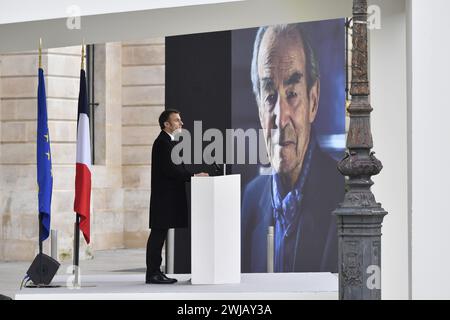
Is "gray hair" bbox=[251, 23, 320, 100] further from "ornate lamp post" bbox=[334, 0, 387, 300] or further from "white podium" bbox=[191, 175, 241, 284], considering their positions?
"ornate lamp post" bbox=[334, 0, 387, 300]

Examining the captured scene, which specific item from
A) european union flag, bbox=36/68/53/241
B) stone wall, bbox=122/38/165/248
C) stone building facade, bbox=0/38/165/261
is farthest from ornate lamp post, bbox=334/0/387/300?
stone wall, bbox=122/38/165/248

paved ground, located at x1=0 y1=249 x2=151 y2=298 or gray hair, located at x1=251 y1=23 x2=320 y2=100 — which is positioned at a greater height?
gray hair, located at x1=251 y1=23 x2=320 y2=100

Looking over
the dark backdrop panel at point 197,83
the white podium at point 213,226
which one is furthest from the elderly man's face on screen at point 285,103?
the white podium at point 213,226

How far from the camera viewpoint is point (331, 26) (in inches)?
778

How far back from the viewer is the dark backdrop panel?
61.3 ft

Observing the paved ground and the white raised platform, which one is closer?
the white raised platform

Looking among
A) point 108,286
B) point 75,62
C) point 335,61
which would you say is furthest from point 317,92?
point 75,62

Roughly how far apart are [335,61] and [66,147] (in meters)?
10.4

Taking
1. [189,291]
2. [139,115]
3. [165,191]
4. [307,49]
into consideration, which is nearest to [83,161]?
[165,191]

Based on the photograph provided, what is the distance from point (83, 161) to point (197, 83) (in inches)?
129

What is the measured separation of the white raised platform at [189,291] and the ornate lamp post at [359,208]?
7.03ft

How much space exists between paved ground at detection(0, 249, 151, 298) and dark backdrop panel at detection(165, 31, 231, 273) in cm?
420

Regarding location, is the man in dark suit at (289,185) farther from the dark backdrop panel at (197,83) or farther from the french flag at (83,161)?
the french flag at (83,161)
